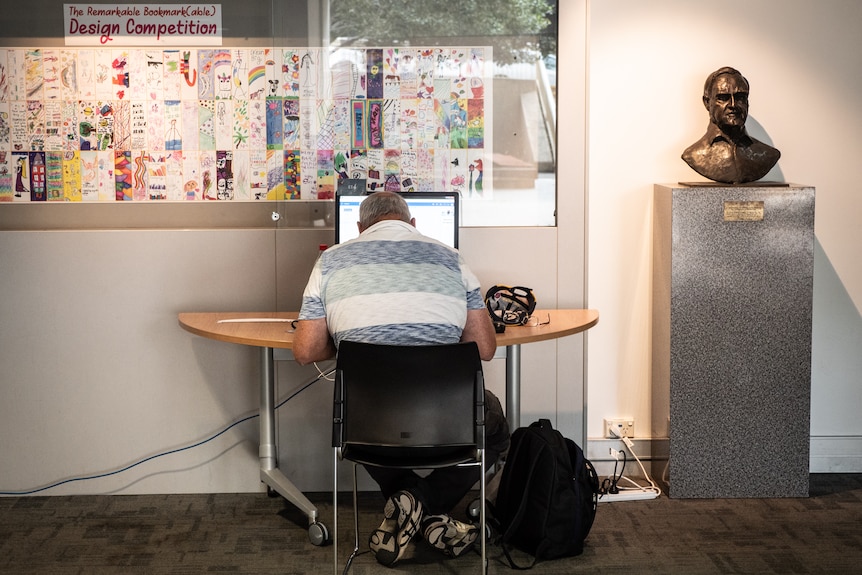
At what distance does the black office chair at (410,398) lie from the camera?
2.91 m

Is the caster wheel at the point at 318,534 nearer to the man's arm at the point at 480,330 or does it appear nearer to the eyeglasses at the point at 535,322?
the man's arm at the point at 480,330

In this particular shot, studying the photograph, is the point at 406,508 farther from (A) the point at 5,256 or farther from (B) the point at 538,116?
(A) the point at 5,256

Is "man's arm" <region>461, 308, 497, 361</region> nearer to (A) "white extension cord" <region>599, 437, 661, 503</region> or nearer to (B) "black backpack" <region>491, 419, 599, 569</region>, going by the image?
(B) "black backpack" <region>491, 419, 599, 569</region>

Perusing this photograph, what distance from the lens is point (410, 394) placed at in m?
2.93

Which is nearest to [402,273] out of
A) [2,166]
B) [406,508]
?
[406,508]

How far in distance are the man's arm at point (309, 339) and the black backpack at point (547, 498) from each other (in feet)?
2.66

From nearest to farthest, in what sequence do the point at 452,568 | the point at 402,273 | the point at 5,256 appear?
the point at 402,273 → the point at 452,568 → the point at 5,256

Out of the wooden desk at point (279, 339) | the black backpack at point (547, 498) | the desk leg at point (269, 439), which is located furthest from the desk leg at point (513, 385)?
the desk leg at point (269, 439)

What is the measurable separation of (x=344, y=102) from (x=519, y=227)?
2.83ft

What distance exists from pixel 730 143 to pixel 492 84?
3.14ft

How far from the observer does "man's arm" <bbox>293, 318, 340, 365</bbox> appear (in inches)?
124

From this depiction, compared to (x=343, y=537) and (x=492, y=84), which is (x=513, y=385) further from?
(x=492, y=84)

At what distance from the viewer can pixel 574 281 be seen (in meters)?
4.06

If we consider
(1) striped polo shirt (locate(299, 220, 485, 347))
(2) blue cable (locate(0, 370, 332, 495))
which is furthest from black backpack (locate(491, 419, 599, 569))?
(2) blue cable (locate(0, 370, 332, 495))
